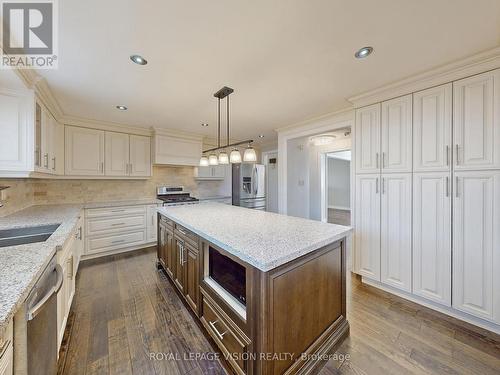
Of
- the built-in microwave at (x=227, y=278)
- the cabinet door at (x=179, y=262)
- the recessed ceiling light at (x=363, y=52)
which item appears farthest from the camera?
the cabinet door at (x=179, y=262)

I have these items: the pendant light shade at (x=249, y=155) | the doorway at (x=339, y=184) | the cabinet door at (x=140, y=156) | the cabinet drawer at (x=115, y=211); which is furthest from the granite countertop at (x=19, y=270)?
the doorway at (x=339, y=184)

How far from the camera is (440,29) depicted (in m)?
1.41

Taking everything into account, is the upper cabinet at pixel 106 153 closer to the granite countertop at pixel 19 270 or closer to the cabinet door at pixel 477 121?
the granite countertop at pixel 19 270

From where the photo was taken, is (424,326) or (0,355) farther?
(424,326)

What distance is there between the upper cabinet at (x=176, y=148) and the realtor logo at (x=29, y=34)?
2127 millimetres

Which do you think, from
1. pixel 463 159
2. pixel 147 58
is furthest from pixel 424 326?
pixel 147 58

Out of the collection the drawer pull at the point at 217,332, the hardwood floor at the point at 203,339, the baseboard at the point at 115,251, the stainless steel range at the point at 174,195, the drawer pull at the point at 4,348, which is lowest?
the hardwood floor at the point at 203,339

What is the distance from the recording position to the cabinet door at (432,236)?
75.2 inches

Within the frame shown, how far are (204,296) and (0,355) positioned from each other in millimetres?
1092

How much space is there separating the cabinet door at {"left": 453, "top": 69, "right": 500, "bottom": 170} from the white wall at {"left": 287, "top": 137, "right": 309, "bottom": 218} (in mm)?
2287

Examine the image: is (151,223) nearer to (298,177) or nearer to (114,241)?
(114,241)

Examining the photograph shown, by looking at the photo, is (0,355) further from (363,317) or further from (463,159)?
(463,159)

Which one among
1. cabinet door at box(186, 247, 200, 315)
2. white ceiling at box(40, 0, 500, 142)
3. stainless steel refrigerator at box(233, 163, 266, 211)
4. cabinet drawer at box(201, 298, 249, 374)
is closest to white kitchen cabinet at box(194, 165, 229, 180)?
stainless steel refrigerator at box(233, 163, 266, 211)

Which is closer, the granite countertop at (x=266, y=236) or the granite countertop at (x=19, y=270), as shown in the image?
the granite countertop at (x=19, y=270)
